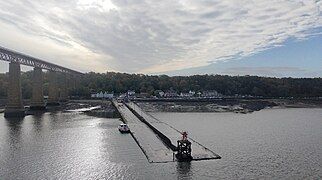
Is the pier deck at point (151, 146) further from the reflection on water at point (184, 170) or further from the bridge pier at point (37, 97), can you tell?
the bridge pier at point (37, 97)

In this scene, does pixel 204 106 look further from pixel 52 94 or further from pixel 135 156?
pixel 135 156

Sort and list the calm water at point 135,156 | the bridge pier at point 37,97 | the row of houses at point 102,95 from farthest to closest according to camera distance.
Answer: the row of houses at point 102,95 → the bridge pier at point 37,97 → the calm water at point 135,156

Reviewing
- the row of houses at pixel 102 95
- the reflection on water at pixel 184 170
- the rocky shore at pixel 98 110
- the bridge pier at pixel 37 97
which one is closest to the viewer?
the reflection on water at pixel 184 170

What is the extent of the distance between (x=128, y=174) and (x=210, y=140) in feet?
62.9

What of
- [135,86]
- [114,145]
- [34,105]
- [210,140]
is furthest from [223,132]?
[135,86]

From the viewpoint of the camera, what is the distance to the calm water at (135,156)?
28375 mm

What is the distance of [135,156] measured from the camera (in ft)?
114

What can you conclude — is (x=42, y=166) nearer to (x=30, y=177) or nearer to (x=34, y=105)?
(x=30, y=177)

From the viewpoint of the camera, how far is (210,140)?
148ft

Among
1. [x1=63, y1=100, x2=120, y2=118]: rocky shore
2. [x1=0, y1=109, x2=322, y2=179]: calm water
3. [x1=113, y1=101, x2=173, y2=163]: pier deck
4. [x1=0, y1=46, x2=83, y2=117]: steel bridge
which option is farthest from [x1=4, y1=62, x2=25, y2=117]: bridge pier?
[x1=113, y1=101, x2=173, y2=163]: pier deck

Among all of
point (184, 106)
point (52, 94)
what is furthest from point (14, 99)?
point (184, 106)

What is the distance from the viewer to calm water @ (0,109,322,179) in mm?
28375

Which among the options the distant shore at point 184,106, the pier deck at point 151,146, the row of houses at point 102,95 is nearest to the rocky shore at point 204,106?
the distant shore at point 184,106

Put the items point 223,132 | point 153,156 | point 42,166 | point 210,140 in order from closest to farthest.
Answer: point 42,166 → point 153,156 → point 210,140 → point 223,132
